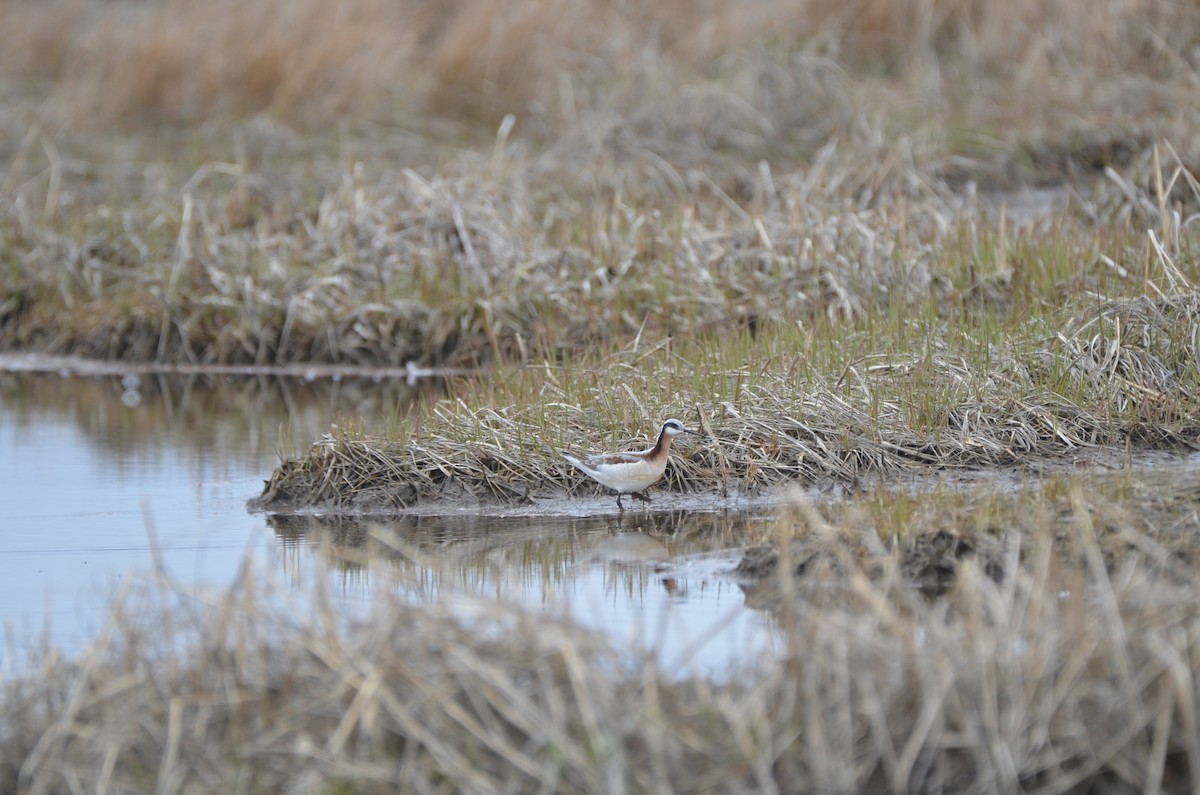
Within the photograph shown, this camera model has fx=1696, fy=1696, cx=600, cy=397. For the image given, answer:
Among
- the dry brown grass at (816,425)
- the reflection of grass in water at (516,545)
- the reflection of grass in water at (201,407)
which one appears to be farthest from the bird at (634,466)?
the reflection of grass in water at (201,407)

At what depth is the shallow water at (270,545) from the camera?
18.0ft

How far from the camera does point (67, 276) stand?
13.1 metres

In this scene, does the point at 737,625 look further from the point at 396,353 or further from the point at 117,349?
the point at 117,349

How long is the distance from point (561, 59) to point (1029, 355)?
9128mm

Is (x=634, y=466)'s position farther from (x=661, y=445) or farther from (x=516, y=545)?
(x=516, y=545)

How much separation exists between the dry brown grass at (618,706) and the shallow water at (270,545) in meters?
0.20

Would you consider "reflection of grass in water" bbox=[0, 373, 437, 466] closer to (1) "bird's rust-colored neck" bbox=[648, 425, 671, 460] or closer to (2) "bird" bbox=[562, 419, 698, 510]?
(2) "bird" bbox=[562, 419, 698, 510]

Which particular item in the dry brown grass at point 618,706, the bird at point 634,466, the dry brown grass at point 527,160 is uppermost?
the dry brown grass at point 527,160

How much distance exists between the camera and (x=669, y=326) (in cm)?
1073

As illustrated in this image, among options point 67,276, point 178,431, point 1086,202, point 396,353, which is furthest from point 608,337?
point 67,276

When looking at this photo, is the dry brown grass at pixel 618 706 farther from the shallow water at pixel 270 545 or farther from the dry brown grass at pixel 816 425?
the dry brown grass at pixel 816 425

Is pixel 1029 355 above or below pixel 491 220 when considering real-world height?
below

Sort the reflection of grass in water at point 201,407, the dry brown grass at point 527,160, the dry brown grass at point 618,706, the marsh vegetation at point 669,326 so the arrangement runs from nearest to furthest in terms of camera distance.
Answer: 1. the dry brown grass at point 618,706
2. the marsh vegetation at point 669,326
3. the reflection of grass in water at point 201,407
4. the dry brown grass at point 527,160

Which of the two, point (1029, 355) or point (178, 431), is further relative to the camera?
point (178, 431)
